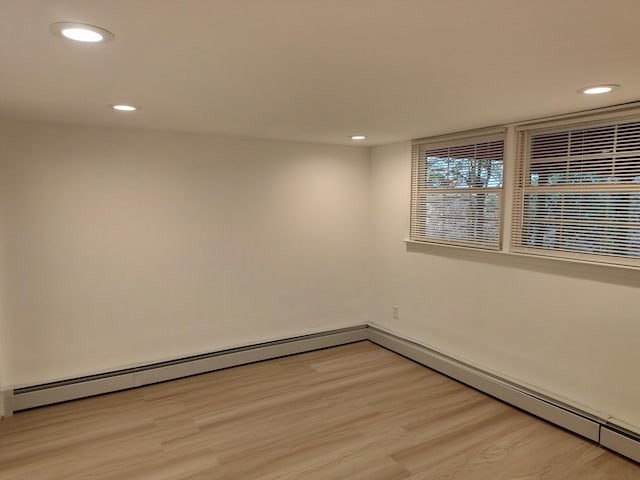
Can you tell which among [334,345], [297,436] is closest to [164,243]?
[297,436]

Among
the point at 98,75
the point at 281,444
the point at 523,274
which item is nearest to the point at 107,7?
the point at 98,75

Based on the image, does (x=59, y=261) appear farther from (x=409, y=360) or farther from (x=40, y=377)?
(x=409, y=360)

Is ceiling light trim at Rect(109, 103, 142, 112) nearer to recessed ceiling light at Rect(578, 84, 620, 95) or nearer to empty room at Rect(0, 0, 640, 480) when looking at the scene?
empty room at Rect(0, 0, 640, 480)

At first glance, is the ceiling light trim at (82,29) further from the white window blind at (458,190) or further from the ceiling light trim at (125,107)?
the white window blind at (458,190)

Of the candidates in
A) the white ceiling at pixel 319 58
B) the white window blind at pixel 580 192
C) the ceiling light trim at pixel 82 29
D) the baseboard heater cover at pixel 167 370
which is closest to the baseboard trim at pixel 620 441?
the white window blind at pixel 580 192

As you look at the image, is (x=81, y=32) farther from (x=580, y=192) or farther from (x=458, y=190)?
(x=458, y=190)

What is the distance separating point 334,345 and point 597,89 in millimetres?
3437

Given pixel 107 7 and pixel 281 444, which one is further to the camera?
pixel 281 444

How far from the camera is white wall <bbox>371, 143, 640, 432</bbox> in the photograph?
2826mm

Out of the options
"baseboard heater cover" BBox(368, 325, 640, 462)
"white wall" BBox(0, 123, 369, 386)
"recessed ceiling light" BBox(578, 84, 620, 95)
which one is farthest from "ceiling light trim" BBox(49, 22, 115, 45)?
"baseboard heater cover" BBox(368, 325, 640, 462)

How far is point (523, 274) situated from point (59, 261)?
3668 millimetres

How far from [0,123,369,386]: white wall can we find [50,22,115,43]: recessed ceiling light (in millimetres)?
2123

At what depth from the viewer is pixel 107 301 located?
3.62 m

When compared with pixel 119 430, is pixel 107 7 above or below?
above
